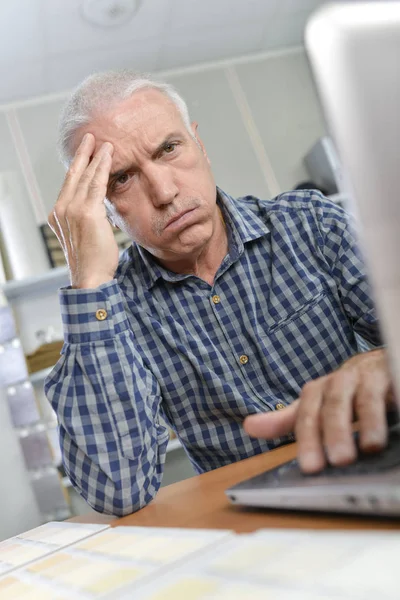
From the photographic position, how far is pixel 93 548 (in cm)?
53

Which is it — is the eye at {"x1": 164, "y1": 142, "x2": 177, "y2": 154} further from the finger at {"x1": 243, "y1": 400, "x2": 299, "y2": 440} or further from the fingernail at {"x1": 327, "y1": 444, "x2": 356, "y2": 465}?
the fingernail at {"x1": 327, "y1": 444, "x2": 356, "y2": 465}

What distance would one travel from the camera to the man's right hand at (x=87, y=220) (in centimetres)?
93

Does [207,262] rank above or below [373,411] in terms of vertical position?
above

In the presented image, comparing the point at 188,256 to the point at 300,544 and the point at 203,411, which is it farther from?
→ the point at 300,544

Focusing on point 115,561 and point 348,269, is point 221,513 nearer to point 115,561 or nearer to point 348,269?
point 115,561

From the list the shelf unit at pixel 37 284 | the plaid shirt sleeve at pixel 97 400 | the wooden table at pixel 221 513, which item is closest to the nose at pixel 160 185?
the plaid shirt sleeve at pixel 97 400

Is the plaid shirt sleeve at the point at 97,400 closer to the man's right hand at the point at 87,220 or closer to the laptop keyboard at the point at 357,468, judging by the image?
the man's right hand at the point at 87,220

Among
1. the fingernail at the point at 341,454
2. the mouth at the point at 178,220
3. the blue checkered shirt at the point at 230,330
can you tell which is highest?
the mouth at the point at 178,220

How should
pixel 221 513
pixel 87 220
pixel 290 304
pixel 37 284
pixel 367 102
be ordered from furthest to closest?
pixel 37 284 < pixel 290 304 < pixel 87 220 < pixel 221 513 < pixel 367 102

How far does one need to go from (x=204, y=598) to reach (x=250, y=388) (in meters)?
0.75

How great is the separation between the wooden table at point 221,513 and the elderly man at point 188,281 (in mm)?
147

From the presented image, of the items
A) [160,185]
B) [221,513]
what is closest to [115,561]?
[221,513]

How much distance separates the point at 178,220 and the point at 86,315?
0.31 meters

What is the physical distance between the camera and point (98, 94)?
3.69 feet
